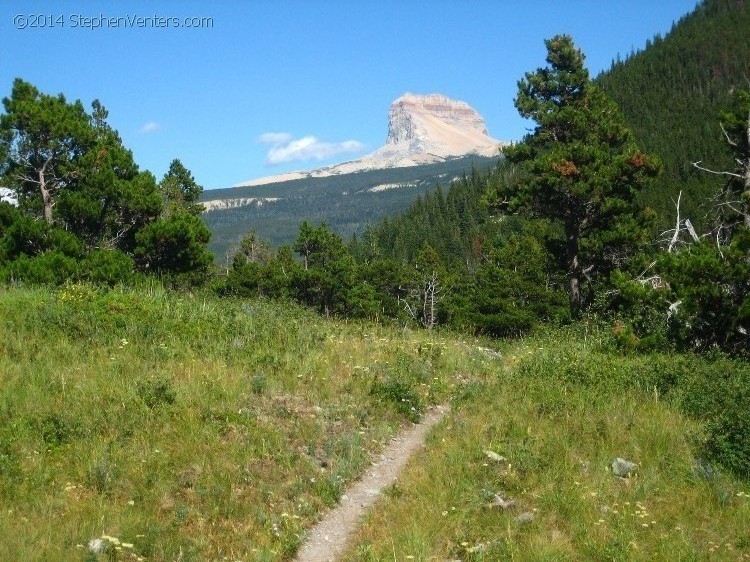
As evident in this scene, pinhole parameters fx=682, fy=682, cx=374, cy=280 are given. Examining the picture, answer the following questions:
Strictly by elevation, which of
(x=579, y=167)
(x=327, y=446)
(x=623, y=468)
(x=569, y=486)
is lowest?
(x=623, y=468)

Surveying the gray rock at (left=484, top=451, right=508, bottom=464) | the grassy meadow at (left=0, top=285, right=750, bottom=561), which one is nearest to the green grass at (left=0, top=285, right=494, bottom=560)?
the grassy meadow at (left=0, top=285, right=750, bottom=561)

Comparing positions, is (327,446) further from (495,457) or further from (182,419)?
(495,457)

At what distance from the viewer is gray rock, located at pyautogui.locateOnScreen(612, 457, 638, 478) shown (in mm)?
7242

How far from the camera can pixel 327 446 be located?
26.9ft

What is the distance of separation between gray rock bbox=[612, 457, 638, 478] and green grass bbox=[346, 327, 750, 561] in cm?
12

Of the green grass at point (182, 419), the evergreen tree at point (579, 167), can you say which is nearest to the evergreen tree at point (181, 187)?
the evergreen tree at point (579, 167)

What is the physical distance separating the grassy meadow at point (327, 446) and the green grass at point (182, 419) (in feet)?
0.09

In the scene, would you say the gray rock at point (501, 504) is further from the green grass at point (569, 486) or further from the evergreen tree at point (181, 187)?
the evergreen tree at point (181, 187)

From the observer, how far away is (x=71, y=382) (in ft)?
30.0

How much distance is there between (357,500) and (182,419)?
2382 millimetres

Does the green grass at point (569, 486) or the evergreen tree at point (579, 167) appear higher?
the evergreen tree at point (579, 167)

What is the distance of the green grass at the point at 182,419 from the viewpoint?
6156 mm

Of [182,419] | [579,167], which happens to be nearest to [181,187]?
[579,167]

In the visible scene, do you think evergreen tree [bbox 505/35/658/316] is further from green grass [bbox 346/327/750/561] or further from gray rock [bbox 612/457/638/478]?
gray rock [bbox 612/457/638/478]
